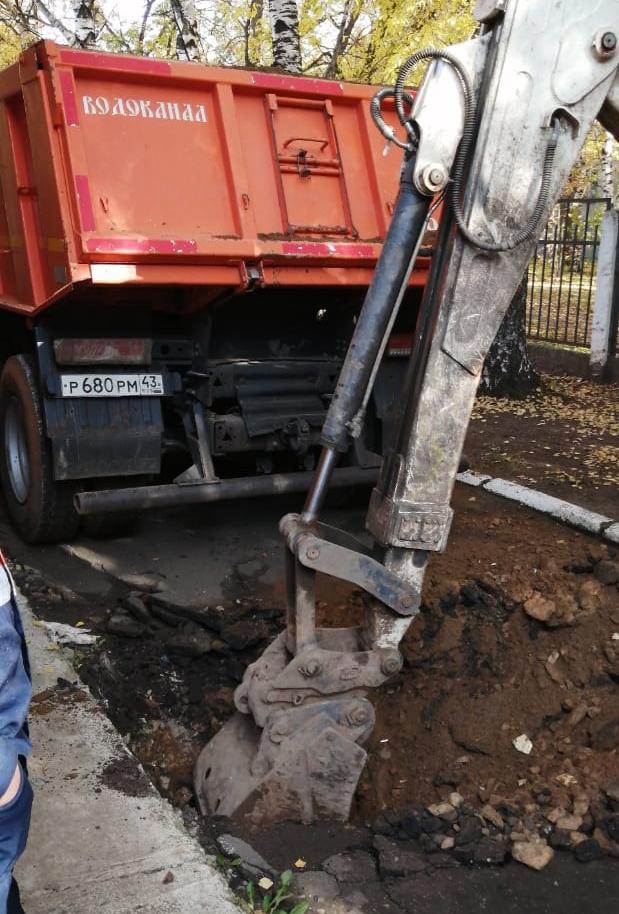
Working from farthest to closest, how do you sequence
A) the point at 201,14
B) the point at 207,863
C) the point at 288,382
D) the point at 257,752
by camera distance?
the point at 201,14 → the point at 288,382 → the point at 257,752 → the point at 207,863

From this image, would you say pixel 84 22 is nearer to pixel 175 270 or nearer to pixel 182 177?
pixel 182 177

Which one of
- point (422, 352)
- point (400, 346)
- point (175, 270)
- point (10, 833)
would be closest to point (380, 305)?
point (422, 352)

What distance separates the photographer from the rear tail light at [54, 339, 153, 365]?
4.91 m

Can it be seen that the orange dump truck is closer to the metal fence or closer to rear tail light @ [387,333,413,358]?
rear tail light @ [387,333,413,358]

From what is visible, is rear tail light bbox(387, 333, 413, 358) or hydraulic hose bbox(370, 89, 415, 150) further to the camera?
rear tail light bbox(387, 333, 413, 358)

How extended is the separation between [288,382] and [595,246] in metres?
6.74

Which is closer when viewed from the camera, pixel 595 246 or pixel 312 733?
pixel 312 733

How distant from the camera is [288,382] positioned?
5559 mm

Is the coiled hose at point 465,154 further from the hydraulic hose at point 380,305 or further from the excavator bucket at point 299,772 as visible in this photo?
the excavator bucket at point 299,772

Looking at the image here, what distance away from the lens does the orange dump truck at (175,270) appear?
465cm

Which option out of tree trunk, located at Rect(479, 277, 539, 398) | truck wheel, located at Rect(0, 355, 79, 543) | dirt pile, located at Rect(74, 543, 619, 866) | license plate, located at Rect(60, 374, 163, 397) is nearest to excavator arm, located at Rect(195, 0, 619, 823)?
dirt pile, located at Rect(74, 543, 619, 866)

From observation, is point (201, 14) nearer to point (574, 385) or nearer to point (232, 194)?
point (574, 385)

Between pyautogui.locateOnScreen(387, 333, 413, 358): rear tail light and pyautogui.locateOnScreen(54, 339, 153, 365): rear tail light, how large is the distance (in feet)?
4.73

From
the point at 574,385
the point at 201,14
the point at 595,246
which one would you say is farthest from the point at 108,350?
the point at 201,14
